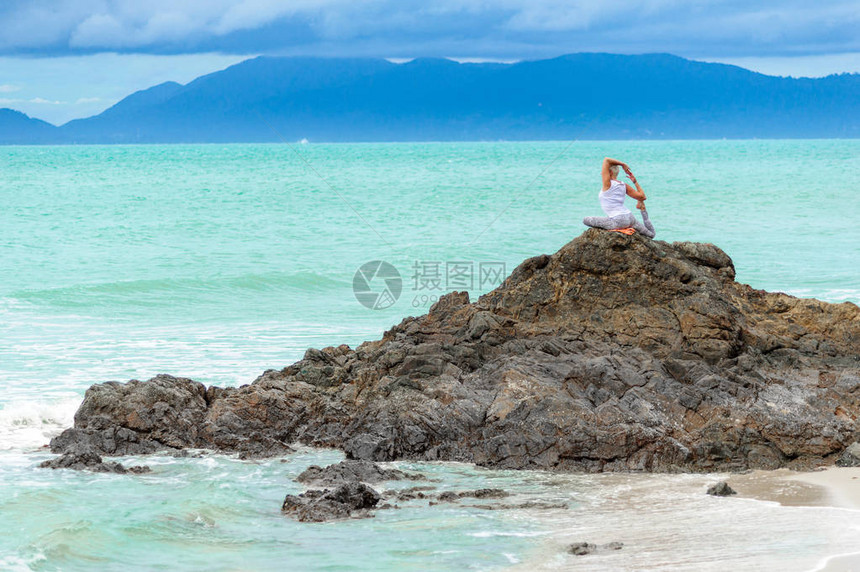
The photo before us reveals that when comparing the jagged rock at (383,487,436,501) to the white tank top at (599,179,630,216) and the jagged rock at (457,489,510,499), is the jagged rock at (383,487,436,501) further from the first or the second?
the white tank top at (599,179,630,216)

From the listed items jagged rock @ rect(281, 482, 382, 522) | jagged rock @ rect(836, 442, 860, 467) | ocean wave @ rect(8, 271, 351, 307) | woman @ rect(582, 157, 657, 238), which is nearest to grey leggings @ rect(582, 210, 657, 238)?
woman @ rect(582, 157, 657, 238)

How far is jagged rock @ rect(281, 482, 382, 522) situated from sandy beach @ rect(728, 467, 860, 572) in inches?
113

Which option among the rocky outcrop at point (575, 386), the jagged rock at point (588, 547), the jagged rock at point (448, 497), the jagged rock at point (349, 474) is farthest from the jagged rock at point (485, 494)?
the jagged rock at point (588, 547)

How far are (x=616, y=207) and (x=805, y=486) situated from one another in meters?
3.62

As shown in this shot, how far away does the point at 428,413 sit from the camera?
9656mm

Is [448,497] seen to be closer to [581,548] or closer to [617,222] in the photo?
[581,548]

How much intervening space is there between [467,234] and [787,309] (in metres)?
21.5

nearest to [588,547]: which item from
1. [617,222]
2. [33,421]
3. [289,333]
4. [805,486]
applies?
[805,486]

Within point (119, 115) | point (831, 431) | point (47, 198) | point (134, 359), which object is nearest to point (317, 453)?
point (831, 431)

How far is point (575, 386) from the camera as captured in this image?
9734 mm

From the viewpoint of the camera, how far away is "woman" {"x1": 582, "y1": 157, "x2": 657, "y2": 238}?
10883 millimetres

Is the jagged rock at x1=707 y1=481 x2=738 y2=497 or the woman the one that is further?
the woman

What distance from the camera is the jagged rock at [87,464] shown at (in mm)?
9281

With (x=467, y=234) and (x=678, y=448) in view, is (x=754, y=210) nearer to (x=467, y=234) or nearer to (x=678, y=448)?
(x=467, y=234)
